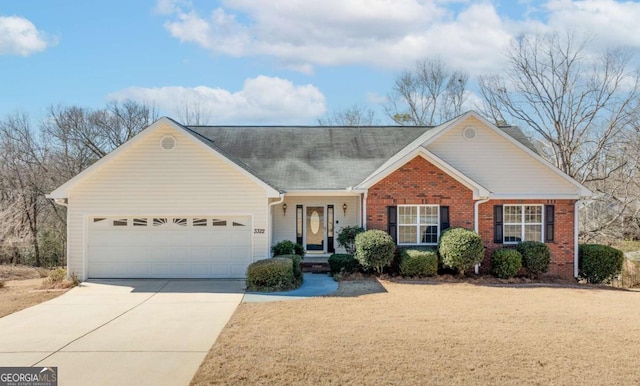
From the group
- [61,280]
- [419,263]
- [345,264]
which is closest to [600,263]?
[419,263]

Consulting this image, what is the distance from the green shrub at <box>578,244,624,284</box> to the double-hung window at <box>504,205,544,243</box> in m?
1.70

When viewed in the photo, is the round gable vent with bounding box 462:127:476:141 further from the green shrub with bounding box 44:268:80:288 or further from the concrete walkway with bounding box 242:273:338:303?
the green shrub with bounding box 44:268:80:288

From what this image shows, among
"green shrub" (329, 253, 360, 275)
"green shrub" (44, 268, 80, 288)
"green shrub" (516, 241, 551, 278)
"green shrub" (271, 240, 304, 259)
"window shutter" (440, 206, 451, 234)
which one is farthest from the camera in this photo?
"green shrub" (271, 240, 304, 259)

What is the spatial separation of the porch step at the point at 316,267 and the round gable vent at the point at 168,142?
5.99 meters

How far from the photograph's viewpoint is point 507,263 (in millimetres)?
15102

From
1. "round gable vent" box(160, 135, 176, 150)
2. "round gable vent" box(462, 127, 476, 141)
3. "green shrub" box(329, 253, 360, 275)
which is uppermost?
"round gable vent" box(462, 127, 476, 141)

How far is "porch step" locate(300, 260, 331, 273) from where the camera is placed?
1652 cm

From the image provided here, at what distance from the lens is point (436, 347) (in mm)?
7754

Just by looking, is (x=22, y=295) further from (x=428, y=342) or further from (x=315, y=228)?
(x=428, y=342)

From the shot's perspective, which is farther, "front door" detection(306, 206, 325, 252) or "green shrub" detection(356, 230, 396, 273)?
"front door" detection(306, 206, 325, 252)

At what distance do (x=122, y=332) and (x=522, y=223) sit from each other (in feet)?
43.1

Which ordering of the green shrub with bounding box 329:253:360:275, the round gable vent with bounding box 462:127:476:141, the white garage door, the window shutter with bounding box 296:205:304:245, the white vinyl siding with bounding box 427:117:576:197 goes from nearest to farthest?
the white garage door → the green shrub with bounding box 329:253:360:275 → the white vinyl siding with bounding box 427:117:576:197 → the round gable vent with bounding box 462:127:476:141 → the window shutter with bounding box 296:205:304:245

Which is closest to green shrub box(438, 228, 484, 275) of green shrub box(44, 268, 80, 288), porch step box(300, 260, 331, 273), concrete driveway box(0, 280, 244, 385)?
porch step box(300, 260, 331, 273)

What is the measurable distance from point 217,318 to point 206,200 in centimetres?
556
